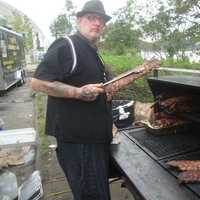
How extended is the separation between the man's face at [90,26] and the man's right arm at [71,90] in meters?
0.46

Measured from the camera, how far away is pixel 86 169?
8.70 feet

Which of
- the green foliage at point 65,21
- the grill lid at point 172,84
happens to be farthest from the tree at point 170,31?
the green foliage at point 65,21

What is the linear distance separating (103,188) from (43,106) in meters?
8.37

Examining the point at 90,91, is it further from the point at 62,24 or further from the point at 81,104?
the point at 62,24

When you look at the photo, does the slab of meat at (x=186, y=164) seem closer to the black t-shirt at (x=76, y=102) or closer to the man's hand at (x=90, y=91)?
the black t-shirt at (x=76, y=102)

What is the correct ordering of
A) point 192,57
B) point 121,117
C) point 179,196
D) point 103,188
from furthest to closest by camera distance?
1. point 192,57
2. point 121,117
3. point 103,188
4. point 179,196

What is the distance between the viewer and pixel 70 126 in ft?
8.53

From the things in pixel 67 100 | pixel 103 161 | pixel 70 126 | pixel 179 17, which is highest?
pixel 179 17

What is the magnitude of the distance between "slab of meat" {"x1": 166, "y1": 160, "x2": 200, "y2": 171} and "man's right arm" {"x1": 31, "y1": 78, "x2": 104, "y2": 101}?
2.63 feet

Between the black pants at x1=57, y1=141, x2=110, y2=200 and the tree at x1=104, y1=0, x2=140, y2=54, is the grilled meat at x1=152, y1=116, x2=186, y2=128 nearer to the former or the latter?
the black pants at x1=57, y1=141, x2=110, y2=200

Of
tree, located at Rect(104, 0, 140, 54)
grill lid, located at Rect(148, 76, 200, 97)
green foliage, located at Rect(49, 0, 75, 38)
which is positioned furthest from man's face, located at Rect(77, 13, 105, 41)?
green foliage, located at Rect(49, 0, 75, 38)

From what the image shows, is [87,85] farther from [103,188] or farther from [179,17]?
[179,17]

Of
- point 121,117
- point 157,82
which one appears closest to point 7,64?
point 121,117

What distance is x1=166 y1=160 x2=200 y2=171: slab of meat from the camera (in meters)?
2.35
